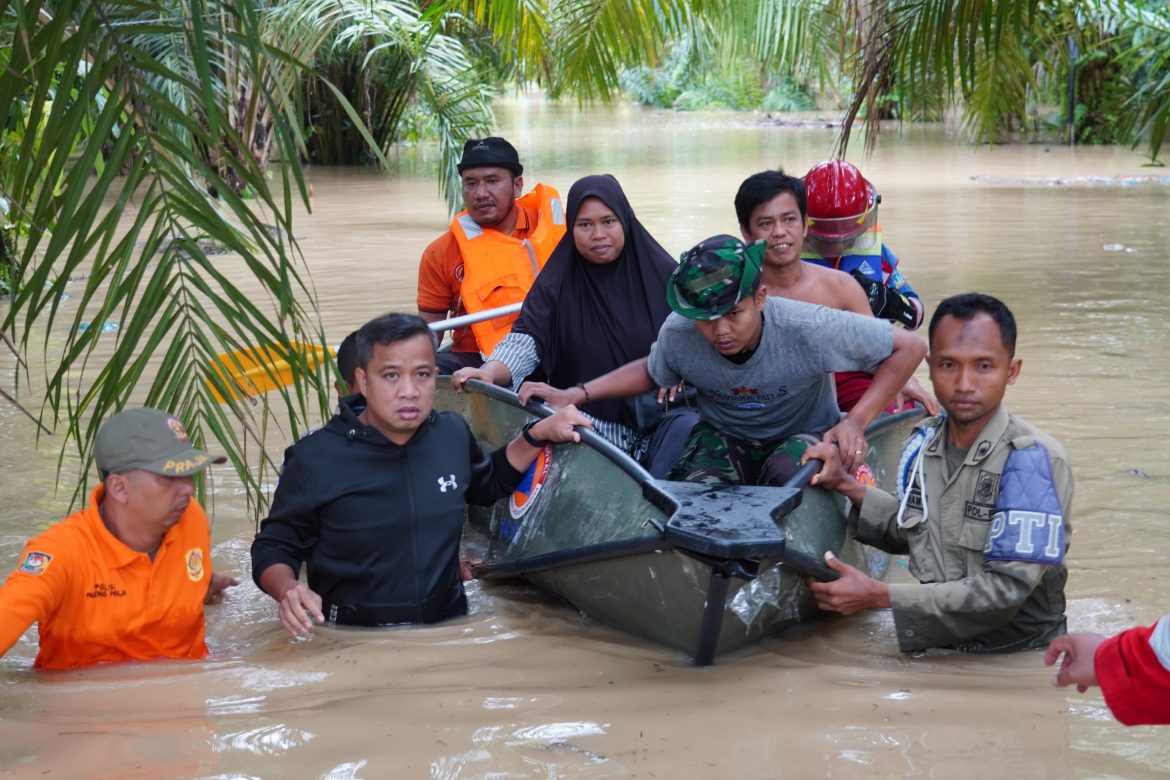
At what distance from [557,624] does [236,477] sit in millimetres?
2767

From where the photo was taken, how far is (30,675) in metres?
3.55

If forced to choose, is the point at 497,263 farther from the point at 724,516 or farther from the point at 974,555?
the point at 974,555

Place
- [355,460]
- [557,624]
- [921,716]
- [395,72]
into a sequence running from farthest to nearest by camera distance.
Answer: [395,72] < [557,624] < [355,460] < [921,716]

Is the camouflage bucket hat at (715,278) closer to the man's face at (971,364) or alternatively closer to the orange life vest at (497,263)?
the man's face at (971,364)

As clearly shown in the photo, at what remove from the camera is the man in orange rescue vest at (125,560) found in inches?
130

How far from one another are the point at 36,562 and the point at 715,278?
1912 millimetres

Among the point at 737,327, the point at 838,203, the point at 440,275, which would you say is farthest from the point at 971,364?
the point at 440,275

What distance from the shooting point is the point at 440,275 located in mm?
5996

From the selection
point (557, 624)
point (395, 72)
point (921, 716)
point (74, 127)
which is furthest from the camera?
point (395, 72)

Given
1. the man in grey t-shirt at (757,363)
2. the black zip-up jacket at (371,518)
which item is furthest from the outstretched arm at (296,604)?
the man in grey t-shirt at (757,363)

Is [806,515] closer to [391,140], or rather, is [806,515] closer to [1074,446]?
[1074,446]

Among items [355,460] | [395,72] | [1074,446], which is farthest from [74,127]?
[395,72]

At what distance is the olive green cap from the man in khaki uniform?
1.69m

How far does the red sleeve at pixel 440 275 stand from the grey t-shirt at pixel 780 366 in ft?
6.56
